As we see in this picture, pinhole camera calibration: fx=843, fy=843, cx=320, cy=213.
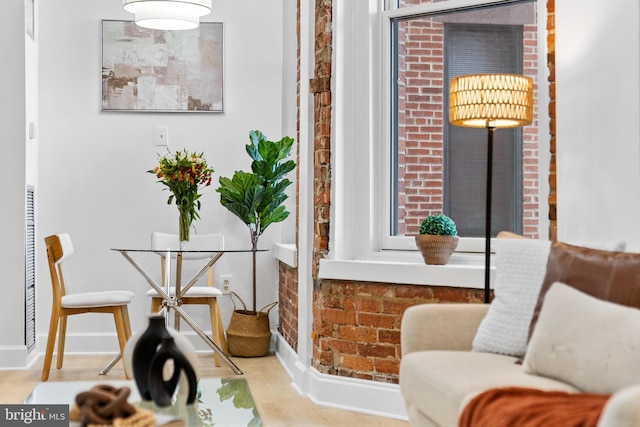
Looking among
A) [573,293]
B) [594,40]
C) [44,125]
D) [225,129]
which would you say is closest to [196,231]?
[225,129]

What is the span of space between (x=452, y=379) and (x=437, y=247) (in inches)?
55.7

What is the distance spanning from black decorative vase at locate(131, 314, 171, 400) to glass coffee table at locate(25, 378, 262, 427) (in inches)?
1.3

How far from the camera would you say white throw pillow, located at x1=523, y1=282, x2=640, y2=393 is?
2.24 metres

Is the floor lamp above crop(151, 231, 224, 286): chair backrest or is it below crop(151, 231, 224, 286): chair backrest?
above

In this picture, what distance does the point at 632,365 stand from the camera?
A: 2.21 m

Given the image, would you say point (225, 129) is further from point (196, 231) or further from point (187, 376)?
point (187, 376)

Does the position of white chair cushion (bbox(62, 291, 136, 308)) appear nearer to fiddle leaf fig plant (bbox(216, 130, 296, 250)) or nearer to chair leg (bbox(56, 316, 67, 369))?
chair leg (bbox(56, 316, 67, 369))

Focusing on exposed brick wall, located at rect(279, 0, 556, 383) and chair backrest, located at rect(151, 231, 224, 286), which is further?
chair backrest, located at rect(151, 231, 224, 286)

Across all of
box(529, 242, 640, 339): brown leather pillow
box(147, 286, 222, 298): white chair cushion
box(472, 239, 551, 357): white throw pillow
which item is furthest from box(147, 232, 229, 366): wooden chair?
box(529, 242, 640, 339): brown leather pillow

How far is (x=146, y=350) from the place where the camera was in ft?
7.77

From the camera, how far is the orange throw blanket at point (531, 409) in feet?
6.59

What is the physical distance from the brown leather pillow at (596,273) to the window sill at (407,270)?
0.93 m

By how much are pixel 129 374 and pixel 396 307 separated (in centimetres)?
188

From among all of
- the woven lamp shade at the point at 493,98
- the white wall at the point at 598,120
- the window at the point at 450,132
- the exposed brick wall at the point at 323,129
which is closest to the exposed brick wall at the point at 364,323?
the exposed brick wall at the point at 323,129
